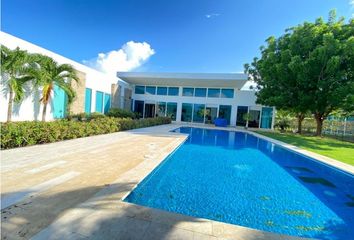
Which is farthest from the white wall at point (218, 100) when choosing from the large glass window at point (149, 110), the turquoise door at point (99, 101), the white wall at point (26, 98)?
the white wall at point (26, 98)

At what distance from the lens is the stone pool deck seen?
2.44 metres

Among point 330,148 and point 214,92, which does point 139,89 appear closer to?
point 214,92

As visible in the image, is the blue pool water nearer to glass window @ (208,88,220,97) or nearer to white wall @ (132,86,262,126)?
white wall @ (132,86,262,126)

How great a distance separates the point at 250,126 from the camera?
24.1 meters

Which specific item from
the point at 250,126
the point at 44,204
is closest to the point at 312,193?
the point at 44,204

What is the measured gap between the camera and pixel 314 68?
574 inches

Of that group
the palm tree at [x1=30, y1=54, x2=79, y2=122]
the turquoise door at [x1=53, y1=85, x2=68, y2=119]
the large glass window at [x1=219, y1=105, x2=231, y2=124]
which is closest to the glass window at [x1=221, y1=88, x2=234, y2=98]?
the large glass window at [x1=219, y1=105, x2=231, y2=124]

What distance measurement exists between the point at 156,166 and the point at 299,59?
1447cm

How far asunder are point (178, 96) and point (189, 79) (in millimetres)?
3974

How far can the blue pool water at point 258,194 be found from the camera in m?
3.69

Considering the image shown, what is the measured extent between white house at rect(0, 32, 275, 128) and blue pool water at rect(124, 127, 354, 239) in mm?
12797

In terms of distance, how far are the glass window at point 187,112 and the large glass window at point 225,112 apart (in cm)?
378

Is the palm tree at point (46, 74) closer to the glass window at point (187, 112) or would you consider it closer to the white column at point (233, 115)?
the glass window at point (187, 112)

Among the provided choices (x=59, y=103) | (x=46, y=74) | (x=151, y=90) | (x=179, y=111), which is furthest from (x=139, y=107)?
(x=46, y=74)
